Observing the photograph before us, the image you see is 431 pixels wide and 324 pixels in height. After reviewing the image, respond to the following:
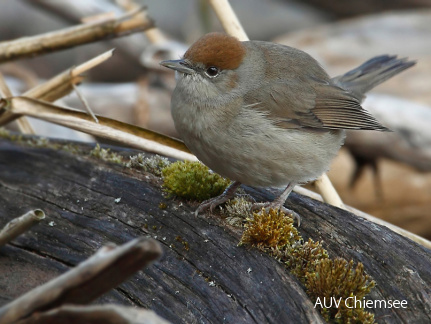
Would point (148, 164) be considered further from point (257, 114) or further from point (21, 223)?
point (21, 223)

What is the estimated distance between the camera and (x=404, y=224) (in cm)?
741

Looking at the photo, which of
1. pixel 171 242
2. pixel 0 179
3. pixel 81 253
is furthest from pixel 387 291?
pixel 0 179

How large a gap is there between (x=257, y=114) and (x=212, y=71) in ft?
1.49

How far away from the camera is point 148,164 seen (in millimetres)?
4352

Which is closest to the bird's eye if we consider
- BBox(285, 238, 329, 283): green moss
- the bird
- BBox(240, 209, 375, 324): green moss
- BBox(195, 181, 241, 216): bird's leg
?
the bird

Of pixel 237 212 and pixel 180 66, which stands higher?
pixel 180 66

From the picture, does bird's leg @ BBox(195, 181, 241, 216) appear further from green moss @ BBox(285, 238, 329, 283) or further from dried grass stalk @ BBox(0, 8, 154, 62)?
dried grass stalk @ BBox(0, 8, 154, 62)

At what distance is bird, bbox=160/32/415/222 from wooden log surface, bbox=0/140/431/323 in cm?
30

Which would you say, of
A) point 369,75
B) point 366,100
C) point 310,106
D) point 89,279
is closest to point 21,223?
point 89,279

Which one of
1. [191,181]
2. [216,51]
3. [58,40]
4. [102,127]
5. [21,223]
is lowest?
[21,223]

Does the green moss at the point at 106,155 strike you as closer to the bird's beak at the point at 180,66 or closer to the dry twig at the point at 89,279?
the bird's beak at the point at 180,66

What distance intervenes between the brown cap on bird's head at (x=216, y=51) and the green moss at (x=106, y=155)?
0.93 metres

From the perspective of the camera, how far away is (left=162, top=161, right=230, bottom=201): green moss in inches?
160

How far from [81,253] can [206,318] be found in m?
0.93
